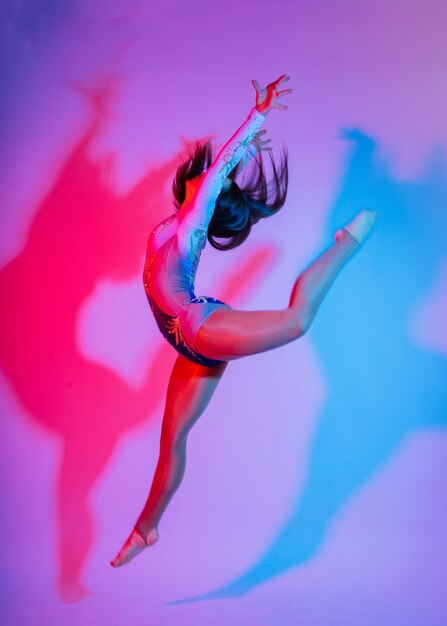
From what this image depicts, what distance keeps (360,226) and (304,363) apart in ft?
2.12

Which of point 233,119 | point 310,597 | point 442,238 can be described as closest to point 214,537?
point 310,597

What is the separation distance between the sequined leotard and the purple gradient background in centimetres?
32

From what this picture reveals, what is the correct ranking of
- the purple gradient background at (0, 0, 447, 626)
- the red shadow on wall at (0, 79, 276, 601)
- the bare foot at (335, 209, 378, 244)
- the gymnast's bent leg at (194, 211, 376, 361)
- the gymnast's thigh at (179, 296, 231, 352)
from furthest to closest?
the red shadow on wall at (0, 79, 276, 601), the purple gradient background at (0, 0, 447, 626), the bare foot at (335, 209, 378, 244), the gymnast's thigh at (179, 296, 231, 352), the gymnast's bent leg at (194, 211, 376, 361)

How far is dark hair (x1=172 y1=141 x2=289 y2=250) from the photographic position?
8.79 feet

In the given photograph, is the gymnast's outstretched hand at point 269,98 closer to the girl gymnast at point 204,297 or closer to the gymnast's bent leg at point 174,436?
the girl gymnast at point 204,297

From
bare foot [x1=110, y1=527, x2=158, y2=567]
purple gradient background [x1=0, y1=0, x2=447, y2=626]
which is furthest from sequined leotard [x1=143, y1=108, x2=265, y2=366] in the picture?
bare foot [x1=110, y1=527, x2=158, y2=567]

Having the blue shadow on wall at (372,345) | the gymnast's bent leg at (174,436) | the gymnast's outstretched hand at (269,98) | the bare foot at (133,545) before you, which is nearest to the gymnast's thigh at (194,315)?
the gymnast's bent leg at (174,436)

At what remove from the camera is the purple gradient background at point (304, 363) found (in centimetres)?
266

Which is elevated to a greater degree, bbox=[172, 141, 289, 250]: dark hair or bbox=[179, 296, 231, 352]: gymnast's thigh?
bbox=[172, 141, 289, 250]: dark hair

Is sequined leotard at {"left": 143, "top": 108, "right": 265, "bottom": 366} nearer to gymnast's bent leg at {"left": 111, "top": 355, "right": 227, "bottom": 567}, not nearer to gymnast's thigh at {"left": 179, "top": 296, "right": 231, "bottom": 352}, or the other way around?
gymnast's thigh at {"left": 179, "top": 296, "right": 231, "bottom": 352}

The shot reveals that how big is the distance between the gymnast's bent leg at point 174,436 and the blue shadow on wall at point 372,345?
44cm

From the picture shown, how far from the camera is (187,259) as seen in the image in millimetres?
2463

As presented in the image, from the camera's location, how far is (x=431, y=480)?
2.66 metres

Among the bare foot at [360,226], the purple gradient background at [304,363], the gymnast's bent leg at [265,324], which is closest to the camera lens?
the gymnast's bent leg at [265,324]
